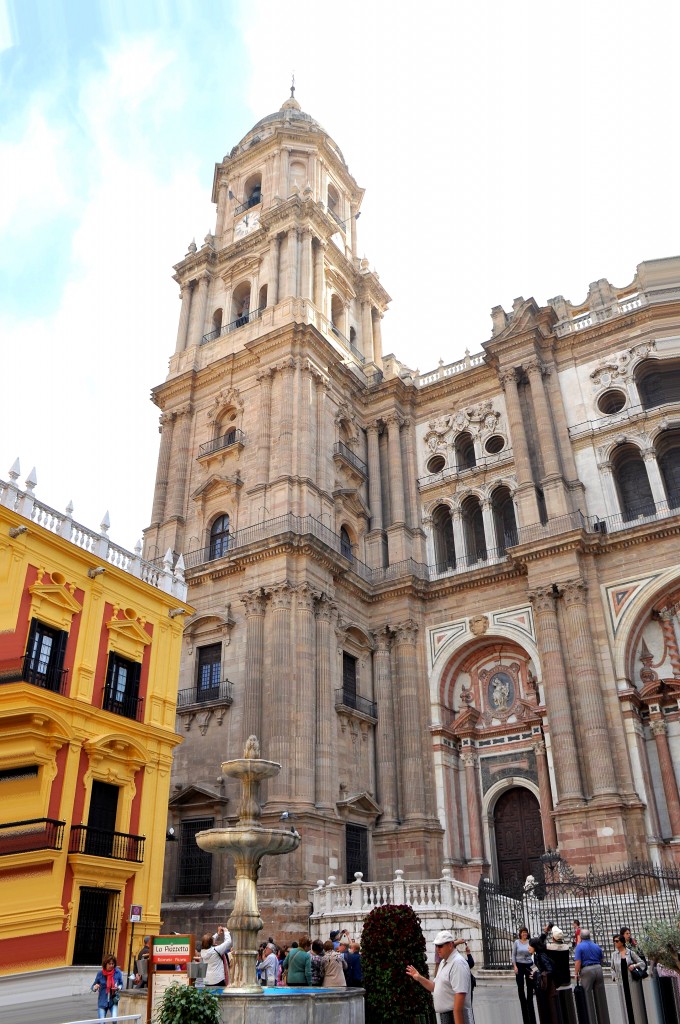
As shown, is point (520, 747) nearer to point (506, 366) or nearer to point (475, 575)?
point (475, 575)

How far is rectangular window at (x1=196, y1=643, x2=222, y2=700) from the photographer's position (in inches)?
1119

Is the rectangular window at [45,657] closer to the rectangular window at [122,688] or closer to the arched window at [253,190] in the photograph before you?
the rectangular window at [122,688]

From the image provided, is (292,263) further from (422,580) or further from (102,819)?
(102,819)

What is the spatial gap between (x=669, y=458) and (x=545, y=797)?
1282cm

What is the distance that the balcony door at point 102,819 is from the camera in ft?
62.6

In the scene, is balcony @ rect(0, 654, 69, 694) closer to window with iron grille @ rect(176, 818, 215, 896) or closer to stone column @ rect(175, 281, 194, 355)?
window with iron grille @ rect(176, 818, 215, 896)

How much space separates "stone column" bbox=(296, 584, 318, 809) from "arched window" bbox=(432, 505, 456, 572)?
732cm

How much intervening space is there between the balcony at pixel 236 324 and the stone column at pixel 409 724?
49.8 ft

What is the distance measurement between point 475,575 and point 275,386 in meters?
10.8

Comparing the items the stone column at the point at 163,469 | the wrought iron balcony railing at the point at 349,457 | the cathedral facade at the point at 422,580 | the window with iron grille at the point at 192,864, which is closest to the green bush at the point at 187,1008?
the cathedral facade at the point at 422,580

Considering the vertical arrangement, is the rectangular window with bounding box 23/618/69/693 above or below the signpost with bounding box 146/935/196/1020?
above

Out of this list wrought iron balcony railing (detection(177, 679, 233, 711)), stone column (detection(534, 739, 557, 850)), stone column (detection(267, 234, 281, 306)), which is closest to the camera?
stone column (detection(534, 739, 557, 850))

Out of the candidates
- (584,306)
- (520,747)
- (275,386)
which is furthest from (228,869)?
(584,306)

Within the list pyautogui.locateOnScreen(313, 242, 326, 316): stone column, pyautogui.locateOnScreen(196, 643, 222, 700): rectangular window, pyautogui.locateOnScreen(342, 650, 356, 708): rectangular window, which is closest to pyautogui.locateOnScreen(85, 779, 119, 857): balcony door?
pyautogui.locateOnScreen(196, 643, 222, 700): rectangular window
